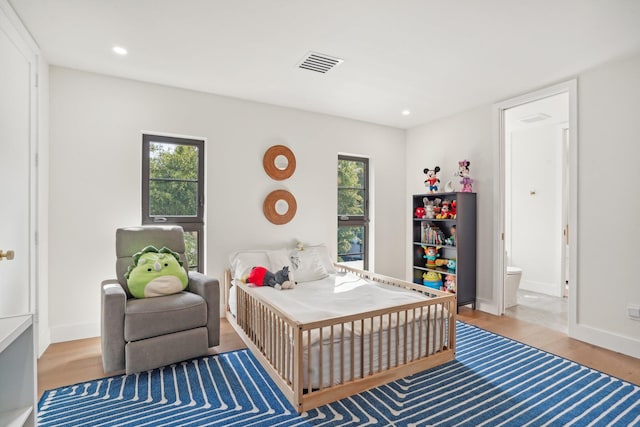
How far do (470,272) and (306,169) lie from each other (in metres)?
2.32

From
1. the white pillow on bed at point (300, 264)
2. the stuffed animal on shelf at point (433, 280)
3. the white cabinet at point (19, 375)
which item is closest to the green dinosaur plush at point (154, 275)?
the white pillow on bed at point (300, 264)

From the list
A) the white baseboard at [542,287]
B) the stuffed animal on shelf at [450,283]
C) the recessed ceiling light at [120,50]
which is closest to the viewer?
the recessed ceiling light at [120,50]

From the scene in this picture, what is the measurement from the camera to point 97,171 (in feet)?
9.91

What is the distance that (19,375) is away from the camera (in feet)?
3.55

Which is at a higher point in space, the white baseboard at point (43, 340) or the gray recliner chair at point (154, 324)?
the gray recliner chair at point (154, 324)

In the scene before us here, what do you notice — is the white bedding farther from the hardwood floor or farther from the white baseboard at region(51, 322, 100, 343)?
the white baseboard at region(51, 322, 100, 343)

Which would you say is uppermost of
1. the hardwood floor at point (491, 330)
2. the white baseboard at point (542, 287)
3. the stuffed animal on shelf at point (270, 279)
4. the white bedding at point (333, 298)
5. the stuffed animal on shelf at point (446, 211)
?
the stuffed animal on shelf at point (446, 211)

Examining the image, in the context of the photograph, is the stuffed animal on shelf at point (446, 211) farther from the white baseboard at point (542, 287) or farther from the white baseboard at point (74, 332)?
the white baseboard at point (74, 332)

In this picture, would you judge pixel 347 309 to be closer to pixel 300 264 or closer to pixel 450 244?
pixel 300 264

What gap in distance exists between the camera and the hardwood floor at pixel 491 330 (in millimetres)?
2303

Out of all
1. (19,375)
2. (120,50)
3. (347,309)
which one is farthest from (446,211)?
(19,375)

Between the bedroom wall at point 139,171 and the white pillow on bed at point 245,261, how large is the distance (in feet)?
0.55

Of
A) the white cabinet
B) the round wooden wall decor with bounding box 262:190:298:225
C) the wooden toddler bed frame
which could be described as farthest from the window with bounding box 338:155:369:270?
the white cabinet

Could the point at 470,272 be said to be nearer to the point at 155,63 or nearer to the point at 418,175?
the point at 418,175
